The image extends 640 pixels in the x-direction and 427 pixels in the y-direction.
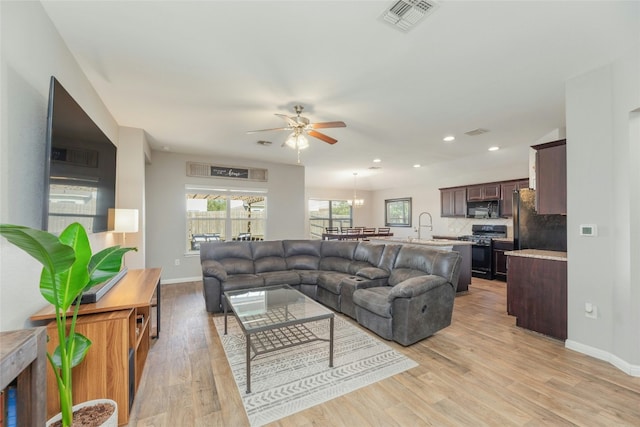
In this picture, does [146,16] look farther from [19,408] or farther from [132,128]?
[132,128]

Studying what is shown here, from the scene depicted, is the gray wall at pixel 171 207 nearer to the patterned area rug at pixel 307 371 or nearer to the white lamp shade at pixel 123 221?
the white lamp shade at pixel 123 221

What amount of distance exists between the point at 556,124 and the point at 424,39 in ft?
10.5

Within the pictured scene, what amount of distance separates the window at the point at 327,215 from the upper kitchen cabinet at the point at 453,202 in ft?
12.3

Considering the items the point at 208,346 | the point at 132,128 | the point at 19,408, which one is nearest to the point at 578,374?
the point at 208,346

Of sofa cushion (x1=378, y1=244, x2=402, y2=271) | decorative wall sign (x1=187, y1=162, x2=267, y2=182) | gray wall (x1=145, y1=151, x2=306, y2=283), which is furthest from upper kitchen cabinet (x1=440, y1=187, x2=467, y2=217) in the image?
gray wall (x1=145, y1=151, x2=306, y2=283)

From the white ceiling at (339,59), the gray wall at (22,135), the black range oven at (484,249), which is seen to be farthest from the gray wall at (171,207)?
the black range oven at (484,249)

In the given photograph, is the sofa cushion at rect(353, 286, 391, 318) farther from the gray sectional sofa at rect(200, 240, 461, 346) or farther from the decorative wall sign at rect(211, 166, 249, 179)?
the decorative wall sign at rect(211, 166, 249, 179)

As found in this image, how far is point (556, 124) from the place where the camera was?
4.02 m

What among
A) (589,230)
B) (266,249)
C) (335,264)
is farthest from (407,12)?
(266,249)

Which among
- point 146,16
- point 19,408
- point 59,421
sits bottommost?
point 59,421

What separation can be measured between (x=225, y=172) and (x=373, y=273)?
13.4 feet

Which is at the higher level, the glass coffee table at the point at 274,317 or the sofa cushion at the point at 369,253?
the sofa cushion at the point at 369,253

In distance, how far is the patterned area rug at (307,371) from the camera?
1.99m

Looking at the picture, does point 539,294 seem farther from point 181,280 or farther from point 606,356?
point 181,280
